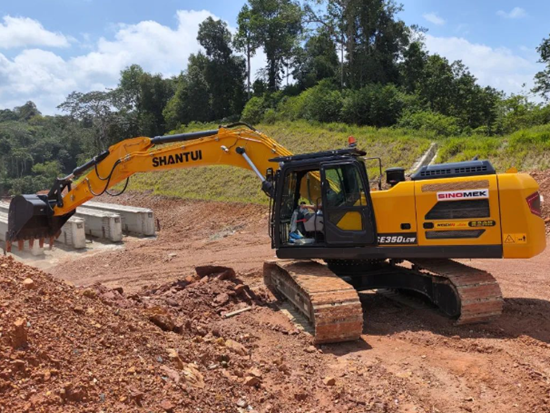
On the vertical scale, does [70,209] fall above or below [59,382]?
above

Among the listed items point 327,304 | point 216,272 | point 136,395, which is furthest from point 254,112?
point 136,395

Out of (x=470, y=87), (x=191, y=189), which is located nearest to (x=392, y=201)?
(x=191, y=189)

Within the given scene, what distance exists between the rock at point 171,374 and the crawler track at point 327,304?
2157 mm

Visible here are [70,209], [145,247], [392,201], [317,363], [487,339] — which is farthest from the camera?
[145,247]

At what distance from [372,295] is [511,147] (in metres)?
12.5

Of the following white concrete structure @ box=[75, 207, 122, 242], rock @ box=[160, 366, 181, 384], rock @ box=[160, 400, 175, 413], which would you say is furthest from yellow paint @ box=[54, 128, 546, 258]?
white concrete structure @ box=[75, 207, 122, 242]

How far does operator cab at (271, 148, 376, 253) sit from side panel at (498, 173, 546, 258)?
1.69 metres

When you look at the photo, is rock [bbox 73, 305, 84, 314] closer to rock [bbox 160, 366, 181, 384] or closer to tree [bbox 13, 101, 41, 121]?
rock [bbox 160, 366, 181, 384]

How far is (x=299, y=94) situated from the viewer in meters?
42.8

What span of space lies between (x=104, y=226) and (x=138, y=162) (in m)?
9.01

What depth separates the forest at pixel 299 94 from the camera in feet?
96.0

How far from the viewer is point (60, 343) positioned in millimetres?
3938

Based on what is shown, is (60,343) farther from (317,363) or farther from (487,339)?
(487,339)

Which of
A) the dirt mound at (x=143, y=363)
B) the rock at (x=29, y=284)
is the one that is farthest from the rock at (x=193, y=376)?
the rock at (x=29, y=284)
